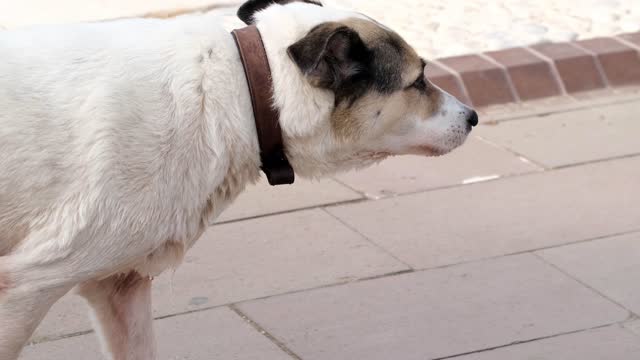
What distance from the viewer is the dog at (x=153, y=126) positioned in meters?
4.09

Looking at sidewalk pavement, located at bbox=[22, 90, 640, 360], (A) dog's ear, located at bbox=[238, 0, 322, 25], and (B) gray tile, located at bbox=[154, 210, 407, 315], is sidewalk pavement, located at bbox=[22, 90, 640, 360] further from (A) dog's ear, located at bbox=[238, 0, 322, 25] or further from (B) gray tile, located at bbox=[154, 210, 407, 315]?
(A) dog's ear, located at bbox=[238, 0, 322, 25]

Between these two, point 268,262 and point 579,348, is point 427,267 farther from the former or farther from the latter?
point 579,348

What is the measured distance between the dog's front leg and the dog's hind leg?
0.54 meters

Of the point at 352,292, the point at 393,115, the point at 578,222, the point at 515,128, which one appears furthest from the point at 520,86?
the point at 393,115

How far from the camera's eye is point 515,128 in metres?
7.94

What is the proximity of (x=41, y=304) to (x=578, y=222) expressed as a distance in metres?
3.32

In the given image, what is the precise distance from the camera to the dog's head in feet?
14.1

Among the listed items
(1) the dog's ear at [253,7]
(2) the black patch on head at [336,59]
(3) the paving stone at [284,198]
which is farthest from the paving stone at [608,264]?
(1) the dog's ear at [253,7]

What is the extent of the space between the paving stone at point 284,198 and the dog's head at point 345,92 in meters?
2.17

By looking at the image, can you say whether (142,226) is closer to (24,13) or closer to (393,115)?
(393,115)

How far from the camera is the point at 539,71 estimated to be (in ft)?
27.7

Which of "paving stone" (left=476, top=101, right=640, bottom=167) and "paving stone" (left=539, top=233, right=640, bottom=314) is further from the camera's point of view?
"paving stone" (left=476, top=101, right=640, bottom=167)

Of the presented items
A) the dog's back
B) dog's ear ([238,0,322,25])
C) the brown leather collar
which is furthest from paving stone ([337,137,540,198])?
the dog's back

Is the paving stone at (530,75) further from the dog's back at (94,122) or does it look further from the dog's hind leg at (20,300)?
the dog's hind leg at (20,300)
